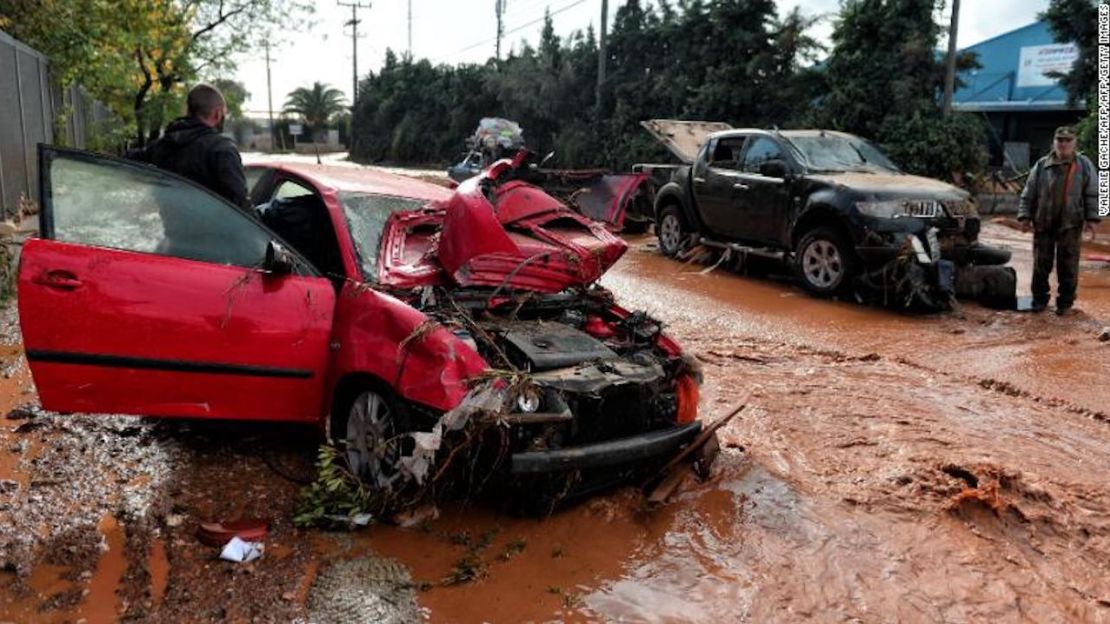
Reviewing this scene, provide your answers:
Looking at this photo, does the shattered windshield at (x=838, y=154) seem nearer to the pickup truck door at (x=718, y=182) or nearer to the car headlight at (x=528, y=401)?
the pickup truck door at (x=718, y=182)

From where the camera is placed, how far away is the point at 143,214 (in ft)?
13.0

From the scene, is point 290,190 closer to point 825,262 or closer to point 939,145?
point 825,262

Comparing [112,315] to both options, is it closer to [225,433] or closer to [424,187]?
[225,433]

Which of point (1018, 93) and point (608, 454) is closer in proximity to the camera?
point (608, 454)

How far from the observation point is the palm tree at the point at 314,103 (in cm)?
6356

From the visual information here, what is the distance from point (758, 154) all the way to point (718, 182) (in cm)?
69

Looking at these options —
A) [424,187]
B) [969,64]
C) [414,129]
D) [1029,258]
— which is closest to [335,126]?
[414,129]

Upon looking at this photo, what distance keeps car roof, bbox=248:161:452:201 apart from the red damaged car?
44cm

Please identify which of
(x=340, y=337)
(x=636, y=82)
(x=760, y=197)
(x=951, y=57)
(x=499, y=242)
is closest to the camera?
(x=340, y=337)

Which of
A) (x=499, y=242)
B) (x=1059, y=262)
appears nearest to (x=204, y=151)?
(x=499, y=242)

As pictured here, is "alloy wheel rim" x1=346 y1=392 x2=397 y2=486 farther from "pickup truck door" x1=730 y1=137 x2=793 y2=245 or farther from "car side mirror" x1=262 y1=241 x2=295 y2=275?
"pickup truck door" x1=730 y1=137 x2=793 y2=245

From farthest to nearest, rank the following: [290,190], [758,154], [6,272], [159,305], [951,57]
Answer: [951,57] → [758,154] → [6,272] → [290,190] → [159,305]

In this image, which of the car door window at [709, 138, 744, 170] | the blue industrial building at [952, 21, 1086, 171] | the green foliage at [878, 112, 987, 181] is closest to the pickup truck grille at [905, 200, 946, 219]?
the car door window at [709, 138, 744, 170]

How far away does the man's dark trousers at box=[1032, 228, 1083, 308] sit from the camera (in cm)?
839
